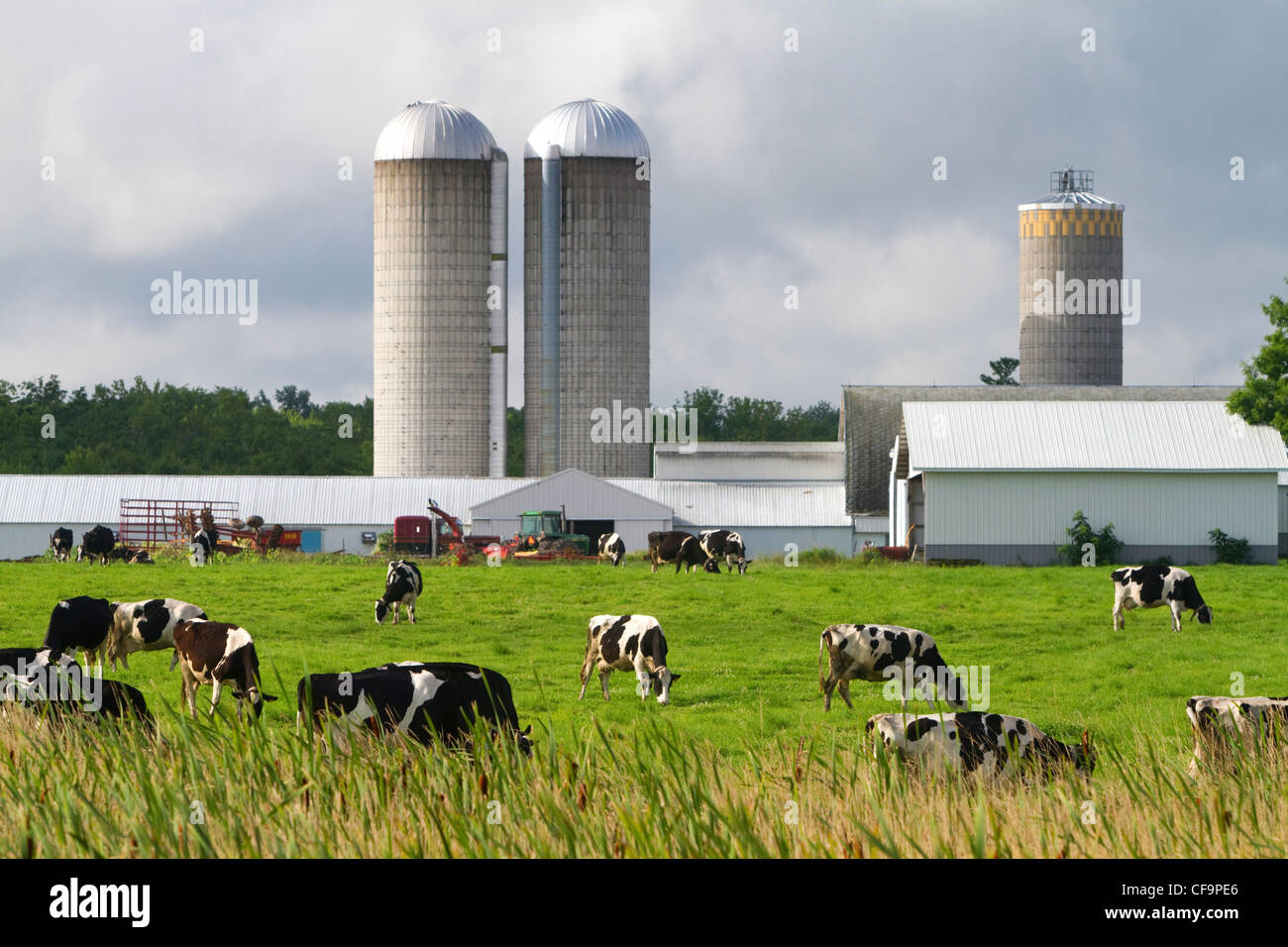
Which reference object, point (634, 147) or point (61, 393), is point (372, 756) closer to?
point (634, 147)

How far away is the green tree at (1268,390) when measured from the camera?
51500 mm

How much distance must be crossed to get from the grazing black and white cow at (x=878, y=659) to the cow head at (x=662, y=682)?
1.81 metres

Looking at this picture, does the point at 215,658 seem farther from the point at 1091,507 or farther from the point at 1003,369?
the point at 1003,369

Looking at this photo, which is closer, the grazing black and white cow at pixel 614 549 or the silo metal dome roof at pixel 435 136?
the grazing black and white cow at pixel 614 549

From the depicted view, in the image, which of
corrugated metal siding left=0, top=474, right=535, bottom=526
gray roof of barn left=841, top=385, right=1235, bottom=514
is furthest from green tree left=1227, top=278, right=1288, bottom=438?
corrugated metal siding left=0, top=474, right=535, bottom=526

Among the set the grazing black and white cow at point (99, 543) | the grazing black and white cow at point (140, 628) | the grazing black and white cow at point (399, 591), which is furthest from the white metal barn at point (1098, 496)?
the grazing black and white cow at point (140, 628)

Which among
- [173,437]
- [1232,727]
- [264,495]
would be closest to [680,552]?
[1232,727]

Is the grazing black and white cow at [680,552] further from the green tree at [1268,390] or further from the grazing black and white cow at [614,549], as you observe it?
the green tree at [1268,390]

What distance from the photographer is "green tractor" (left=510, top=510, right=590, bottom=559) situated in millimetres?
50094

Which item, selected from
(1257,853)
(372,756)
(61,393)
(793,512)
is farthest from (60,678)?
(61,393)

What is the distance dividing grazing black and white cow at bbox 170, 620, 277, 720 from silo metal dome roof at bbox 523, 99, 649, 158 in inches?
2609

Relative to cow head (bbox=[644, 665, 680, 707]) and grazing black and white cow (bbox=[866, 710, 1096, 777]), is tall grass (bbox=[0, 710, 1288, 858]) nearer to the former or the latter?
grazing black and white cow (bbox=[866, 710, 1096, 777])

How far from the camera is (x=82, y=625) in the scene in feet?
63.1
